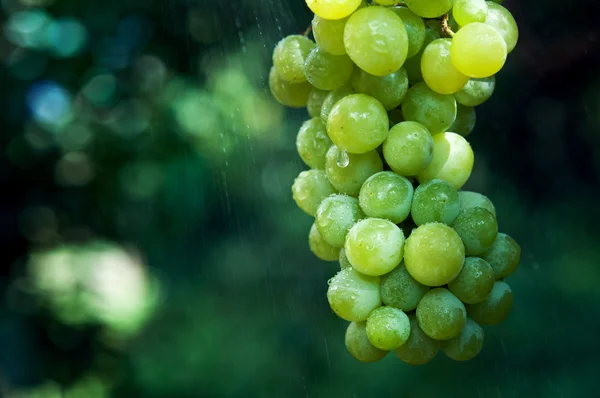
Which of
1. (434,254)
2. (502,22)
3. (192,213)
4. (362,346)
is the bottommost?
(192,213)

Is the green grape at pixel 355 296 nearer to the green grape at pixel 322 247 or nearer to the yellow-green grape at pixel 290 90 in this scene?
the green grape at pixel 322 247

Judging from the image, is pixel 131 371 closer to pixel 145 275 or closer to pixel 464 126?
pixel 145 275

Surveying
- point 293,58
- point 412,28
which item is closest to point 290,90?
point 293,58

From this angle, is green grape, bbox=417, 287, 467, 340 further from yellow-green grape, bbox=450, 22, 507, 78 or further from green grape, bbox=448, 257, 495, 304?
yellow-green grape, bbox=450, 22, 507, 78

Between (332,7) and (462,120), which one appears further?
(462,120)

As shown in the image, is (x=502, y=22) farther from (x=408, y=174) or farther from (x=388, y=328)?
(x=388, y=328)

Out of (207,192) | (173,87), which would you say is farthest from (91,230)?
(173,87)
